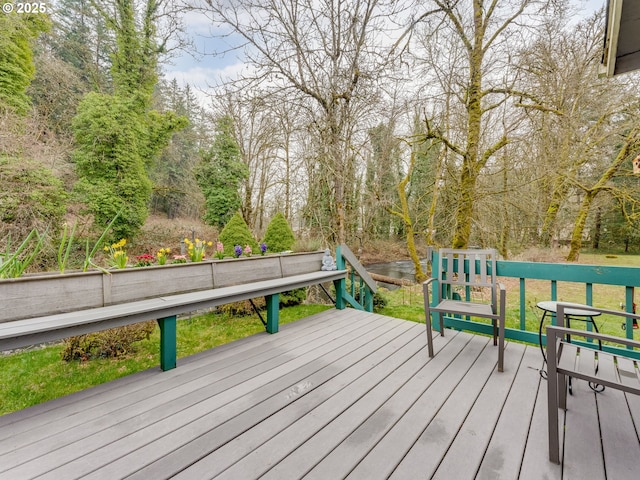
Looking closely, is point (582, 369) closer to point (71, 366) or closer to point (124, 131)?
point (71, 366)

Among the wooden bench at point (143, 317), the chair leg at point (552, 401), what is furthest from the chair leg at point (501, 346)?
the wooden bench at point (143, 317)

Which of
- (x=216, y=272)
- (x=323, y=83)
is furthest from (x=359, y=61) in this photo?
(x=216, y=272)

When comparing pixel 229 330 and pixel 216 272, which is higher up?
pixel 216 272

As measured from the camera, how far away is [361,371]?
2.08m

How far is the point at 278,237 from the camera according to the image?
5.01 metres

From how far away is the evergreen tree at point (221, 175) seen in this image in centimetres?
985

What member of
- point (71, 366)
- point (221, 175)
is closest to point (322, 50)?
point (71, 366)

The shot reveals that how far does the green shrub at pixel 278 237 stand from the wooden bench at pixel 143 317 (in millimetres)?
1912

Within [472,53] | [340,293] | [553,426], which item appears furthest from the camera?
[472,53]

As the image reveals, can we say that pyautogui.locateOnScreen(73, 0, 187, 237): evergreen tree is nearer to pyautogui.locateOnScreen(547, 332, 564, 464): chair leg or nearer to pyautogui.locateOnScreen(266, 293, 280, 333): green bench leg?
pyautogui.locateOnScreen(266, 293, 280, 333): green bench leg

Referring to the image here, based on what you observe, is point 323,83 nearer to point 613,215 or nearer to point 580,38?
point 580,38

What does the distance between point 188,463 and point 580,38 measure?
8.96 m

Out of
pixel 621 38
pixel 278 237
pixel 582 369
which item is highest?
pixel 621 38

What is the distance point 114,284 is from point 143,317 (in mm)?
376
